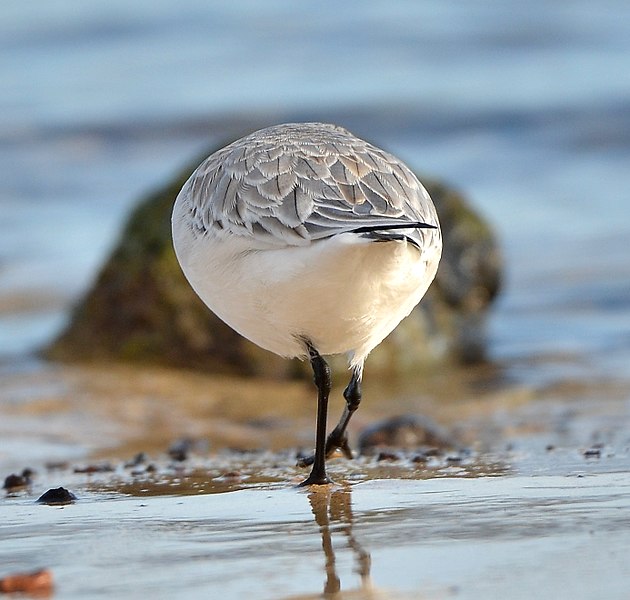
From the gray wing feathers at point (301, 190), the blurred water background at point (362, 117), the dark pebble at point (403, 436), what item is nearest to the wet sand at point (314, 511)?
the dark pebble at point (403, 436)

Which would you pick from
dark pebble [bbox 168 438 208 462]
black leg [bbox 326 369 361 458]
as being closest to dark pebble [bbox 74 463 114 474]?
dark pebble [bbox 168 438 208 462]

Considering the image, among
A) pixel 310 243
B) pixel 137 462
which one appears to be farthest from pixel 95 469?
pixel 310 243

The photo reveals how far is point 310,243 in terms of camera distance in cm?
375

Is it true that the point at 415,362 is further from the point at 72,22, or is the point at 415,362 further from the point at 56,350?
the point at 72,22

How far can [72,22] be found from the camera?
20297 mm

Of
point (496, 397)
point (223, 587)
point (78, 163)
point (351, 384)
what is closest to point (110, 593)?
point (223, 587)

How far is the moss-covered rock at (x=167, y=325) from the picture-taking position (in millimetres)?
8289

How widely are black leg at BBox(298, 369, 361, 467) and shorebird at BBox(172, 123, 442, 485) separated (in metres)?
0.12

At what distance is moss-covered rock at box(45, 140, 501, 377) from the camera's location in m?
8.29

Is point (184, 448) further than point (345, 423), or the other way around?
point (184, 448)

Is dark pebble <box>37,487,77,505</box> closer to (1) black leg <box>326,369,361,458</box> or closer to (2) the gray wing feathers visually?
(2) the gray wing feathers

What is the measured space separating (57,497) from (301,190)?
1.41m

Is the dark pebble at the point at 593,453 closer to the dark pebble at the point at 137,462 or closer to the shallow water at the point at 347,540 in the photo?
the shallow water at the point at 347,540

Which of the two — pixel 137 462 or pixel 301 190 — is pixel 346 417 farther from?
pixel 301 190
